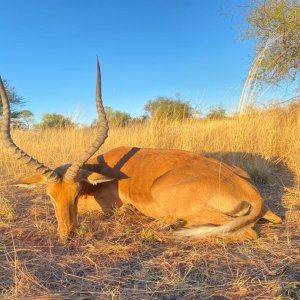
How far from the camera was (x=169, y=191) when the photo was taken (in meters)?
4.26

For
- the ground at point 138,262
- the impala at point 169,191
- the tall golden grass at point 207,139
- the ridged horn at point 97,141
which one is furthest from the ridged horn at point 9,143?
the tall golden grass at point 207,139

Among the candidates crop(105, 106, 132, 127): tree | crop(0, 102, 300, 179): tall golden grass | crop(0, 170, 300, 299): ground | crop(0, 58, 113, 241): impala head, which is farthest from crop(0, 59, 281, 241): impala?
crop(105, 106, 132, 127): tree

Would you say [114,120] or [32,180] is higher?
[114,120]

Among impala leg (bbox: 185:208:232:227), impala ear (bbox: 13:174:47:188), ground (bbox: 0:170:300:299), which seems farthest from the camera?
impala ear (bbox: 13:174:47:188)

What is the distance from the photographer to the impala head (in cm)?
388

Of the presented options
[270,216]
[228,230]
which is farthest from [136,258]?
[270,216]

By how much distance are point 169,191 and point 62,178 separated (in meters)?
1.26

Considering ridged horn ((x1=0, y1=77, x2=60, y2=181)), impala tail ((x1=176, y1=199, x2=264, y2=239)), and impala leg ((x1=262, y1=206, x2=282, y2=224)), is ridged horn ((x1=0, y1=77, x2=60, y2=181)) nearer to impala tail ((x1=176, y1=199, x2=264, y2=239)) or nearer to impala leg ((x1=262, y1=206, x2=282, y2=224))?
impala tail ((x1=176, y1=199, x2=264, y2=239))

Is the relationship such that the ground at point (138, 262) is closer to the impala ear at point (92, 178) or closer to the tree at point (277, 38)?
the impala ear at point (92, 178)

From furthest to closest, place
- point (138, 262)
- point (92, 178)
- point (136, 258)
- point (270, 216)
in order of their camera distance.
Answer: point (92, 178) < point (270, 216) < point (136, 258) < point (138, 262)

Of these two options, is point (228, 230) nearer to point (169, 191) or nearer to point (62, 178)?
point (169, 191)

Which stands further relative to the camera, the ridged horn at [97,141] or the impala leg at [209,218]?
the ridged horn at [97,141]

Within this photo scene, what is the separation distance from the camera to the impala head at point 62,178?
3875mm

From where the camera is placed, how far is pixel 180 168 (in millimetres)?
4527
